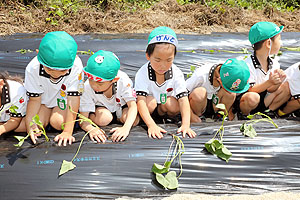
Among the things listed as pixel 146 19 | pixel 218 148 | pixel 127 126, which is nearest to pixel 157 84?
pixel 127 126

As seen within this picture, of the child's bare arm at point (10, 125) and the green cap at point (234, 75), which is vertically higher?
the green cap at point (234, 75)

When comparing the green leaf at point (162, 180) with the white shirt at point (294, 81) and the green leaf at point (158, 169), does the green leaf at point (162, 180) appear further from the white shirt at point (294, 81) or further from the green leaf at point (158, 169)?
the white shirt at point (294, 81)

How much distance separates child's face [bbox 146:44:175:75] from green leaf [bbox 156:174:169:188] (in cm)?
95

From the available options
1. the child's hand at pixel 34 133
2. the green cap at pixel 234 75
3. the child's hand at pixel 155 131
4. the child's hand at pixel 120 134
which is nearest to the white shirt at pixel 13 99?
the child's hand at pixel 34 133

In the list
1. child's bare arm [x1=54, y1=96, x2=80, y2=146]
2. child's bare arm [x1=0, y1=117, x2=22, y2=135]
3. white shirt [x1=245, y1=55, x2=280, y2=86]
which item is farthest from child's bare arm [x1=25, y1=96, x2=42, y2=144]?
white shirt [x1=245, y1=55, x2=280, y2=86]

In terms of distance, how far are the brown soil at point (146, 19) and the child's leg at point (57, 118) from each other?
363 centimetres

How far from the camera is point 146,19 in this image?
7070 mm

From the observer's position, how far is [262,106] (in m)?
3.47

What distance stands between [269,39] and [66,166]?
2462 millimetres

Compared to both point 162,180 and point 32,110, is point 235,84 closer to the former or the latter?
point 162,180

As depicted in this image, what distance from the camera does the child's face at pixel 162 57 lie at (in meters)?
2.64

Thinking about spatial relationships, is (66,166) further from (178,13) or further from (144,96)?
(178,13)

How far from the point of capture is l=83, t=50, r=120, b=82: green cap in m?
2.43

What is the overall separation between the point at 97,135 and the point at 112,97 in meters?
0.51
